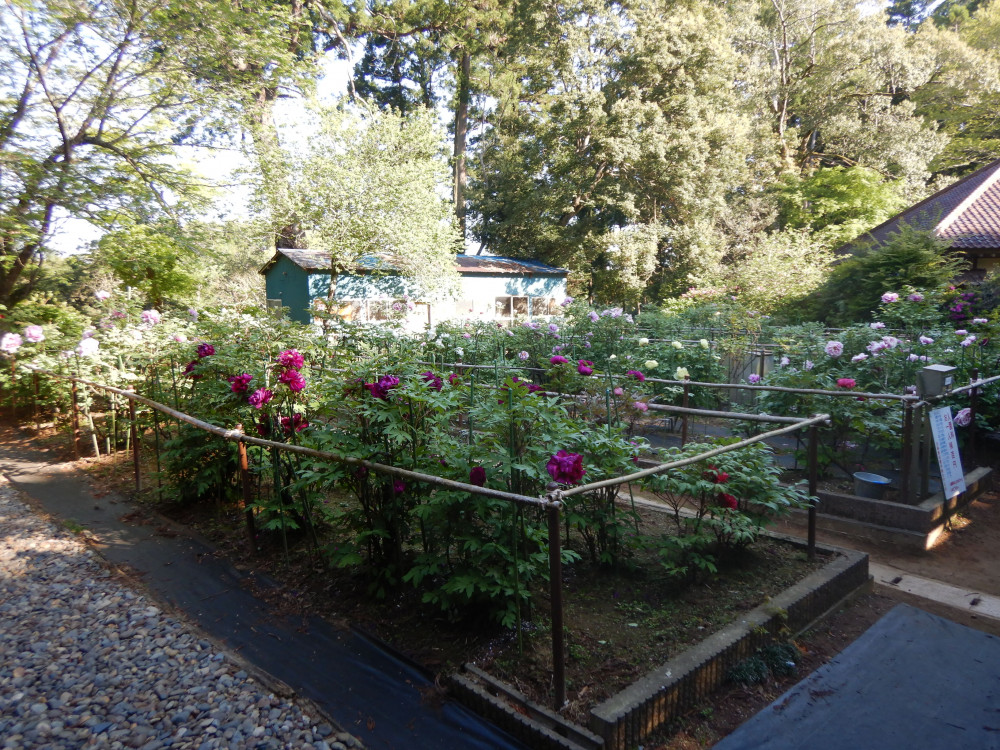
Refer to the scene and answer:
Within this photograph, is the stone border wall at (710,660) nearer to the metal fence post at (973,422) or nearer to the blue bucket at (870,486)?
the blue bucket at (870,486)

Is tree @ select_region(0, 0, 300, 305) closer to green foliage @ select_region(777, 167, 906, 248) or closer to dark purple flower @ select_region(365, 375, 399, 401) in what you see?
dark purple flower @ select_region(365, 375, 399, 401)

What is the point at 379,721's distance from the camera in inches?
89.5

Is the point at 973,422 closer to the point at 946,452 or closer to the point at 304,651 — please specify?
the point at 946,452

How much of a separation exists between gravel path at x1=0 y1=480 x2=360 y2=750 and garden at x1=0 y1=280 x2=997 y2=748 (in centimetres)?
58

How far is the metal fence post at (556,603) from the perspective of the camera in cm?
213

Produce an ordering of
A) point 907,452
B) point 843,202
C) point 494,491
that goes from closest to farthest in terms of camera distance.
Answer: point 494,491
point 907,452
point 843,202

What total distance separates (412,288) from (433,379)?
49.2 feet

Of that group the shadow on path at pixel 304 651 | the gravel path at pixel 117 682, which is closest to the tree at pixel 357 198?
the shadow on path at pixel 304 651

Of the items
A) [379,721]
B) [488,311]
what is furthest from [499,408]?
[488,311]

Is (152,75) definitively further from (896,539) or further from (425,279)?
(896,539)

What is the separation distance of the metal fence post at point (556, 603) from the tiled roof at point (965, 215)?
1256cm

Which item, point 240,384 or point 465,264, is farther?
point 465,264

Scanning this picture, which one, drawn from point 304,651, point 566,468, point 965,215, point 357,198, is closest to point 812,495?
point 566,468

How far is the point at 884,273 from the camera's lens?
10.3 meters
